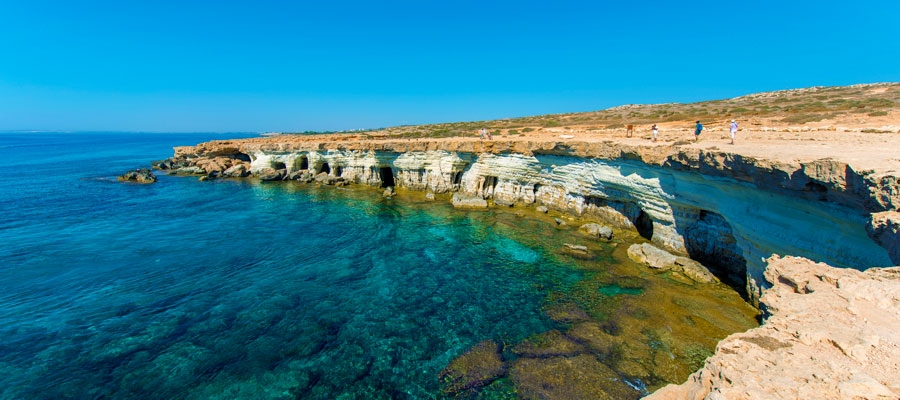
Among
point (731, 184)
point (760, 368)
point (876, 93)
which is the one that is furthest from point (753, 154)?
point (876, 93)

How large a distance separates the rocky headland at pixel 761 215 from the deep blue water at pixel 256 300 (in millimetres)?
2544

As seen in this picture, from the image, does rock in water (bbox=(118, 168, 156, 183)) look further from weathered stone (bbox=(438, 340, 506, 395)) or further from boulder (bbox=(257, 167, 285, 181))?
weathered stone (bbox=(438, 340, 506, 395))

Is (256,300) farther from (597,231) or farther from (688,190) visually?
(688,190)

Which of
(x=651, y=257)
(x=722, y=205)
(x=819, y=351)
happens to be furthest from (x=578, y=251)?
(x=819, y=351)

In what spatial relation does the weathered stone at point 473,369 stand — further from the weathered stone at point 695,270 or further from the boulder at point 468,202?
the boulder at point 468,202

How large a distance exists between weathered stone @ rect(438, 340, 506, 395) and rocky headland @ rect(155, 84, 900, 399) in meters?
0.10

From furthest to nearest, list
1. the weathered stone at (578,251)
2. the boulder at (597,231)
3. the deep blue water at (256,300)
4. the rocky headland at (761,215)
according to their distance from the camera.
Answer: the boulder at (597,231), the weathered stone at (578,251), the deep blue water at (256,300), the rocky headland at (761,215)

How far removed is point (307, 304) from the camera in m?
12.9

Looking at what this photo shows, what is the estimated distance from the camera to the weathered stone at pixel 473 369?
892 centimetres

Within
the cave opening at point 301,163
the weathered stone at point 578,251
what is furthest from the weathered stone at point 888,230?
the cave opening at point 301,163

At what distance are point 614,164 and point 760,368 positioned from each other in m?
16.2

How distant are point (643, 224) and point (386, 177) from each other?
2508 cm

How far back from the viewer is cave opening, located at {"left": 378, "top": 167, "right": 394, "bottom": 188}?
118 feet

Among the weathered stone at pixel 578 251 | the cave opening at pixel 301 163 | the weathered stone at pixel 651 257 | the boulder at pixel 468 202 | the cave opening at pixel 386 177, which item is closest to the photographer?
the weathered stone at pixel 651 257
